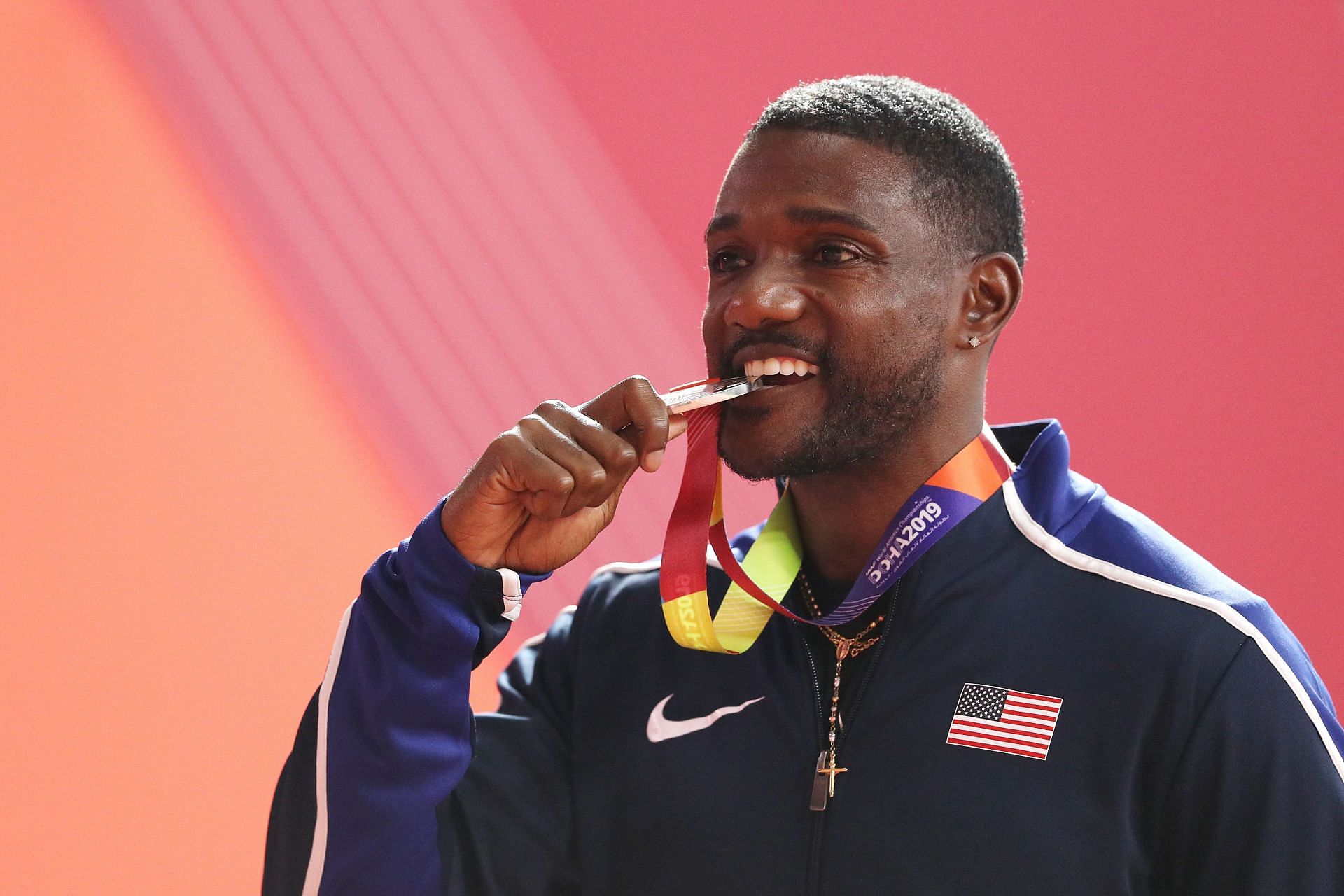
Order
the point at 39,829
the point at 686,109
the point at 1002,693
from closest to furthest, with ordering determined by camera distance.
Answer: the point at 1002,693
the point at 39,829
the point at 686,109

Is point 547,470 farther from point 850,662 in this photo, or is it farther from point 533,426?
point 850,662

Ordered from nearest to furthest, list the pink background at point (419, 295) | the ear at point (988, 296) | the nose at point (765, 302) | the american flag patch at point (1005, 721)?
the american flag patch at point (1005, 721) → the nose at point (765, 302) → the ear at point (988, 296) → the pink background at point (419, 295)

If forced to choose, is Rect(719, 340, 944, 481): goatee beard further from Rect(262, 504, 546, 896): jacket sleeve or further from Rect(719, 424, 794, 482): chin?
Rect(262, 504, 546, 896): jacket sleeve

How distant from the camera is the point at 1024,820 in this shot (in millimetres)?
1275

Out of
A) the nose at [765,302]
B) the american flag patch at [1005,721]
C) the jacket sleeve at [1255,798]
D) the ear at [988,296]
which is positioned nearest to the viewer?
the jacket sleeve at [1255,798]

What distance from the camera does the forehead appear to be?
146 centimetres

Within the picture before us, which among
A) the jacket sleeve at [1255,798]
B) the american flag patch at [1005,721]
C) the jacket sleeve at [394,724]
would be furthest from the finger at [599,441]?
the jacket sleeve at [1255,798]

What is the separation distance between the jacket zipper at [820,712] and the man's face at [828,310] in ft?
0.58

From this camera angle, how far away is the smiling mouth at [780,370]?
56.5 inches

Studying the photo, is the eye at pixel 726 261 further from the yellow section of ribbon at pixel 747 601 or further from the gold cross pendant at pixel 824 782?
the gold cross pendant at pixel 824 782

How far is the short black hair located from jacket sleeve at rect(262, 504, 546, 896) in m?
0.60

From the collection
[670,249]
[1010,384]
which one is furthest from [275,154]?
[1010,384]

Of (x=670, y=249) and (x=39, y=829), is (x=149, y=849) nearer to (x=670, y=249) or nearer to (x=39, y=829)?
(x=39, y=829)

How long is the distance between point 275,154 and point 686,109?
77 centimetres
